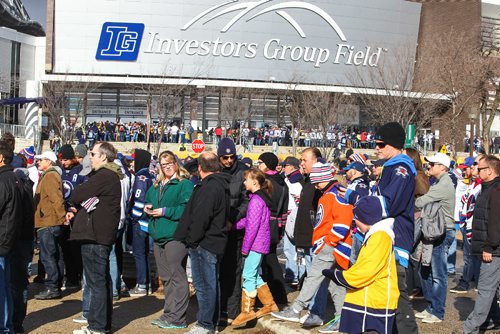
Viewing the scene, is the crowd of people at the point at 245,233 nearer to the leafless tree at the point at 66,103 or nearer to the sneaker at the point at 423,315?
the sneaker at the point at 423,315

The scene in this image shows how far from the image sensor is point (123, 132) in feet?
170

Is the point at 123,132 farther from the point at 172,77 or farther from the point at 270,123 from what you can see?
the point at 270,123

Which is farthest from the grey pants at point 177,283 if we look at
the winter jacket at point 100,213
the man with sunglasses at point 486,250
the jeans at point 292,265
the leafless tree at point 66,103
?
the leafless tree at point 66,103

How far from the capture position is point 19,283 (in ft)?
27.1

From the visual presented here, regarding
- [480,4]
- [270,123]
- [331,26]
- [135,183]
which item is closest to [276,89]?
[270,123]

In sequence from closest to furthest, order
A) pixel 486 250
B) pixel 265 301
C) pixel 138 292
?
1. pixel 486 250
2. pixel 265 301
3. pixel 138 292

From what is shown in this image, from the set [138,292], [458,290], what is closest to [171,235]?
[138,292]

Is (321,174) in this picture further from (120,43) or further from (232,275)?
(120,43)

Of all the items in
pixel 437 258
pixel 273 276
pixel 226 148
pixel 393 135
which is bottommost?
pixel 273 276

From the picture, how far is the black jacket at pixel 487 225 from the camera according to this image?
8.23m

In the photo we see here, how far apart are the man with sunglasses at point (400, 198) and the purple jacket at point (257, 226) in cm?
186

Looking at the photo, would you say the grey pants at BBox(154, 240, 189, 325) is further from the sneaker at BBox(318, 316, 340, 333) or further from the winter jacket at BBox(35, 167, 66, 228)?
the winter jacket at BBox(35, 167, 66, 228)

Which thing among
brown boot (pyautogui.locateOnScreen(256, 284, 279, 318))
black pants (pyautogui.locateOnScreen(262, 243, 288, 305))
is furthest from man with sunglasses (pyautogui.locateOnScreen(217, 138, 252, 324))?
black pants (pyautogui.locateOnScreen(262, 243, 288, 305))

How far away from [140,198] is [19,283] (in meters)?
2.69
